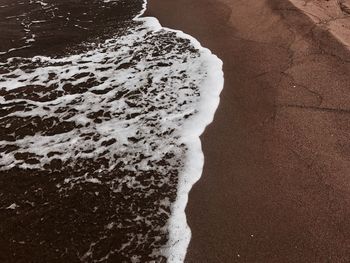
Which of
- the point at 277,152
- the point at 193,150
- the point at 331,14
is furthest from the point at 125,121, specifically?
the point at 331,14

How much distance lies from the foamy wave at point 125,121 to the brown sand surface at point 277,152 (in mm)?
216

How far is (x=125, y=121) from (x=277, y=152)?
1.76 m

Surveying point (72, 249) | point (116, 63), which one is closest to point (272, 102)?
point (116, 63)

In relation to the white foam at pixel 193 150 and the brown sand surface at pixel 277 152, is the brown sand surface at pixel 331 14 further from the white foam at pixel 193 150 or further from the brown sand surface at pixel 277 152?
the white foam at pixel 193 150

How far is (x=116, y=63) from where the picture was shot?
561 centimetres

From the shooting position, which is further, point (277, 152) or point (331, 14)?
point (331, 14)

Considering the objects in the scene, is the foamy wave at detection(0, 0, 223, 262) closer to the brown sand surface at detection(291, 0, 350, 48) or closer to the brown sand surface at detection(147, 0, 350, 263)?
the brown sand surface at detection(147, 0, 350, 263)

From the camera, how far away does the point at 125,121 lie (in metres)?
4.43

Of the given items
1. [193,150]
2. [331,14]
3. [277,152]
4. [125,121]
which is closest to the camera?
[277,152]

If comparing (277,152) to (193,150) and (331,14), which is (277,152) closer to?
(193,150)

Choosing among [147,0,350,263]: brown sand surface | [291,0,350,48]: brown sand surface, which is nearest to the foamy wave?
[147,0,350,263]: brown sand surface

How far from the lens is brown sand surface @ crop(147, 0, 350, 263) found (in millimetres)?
3028

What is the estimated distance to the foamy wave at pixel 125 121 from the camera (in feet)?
11.2

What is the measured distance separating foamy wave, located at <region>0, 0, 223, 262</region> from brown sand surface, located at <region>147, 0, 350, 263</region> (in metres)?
0.22
